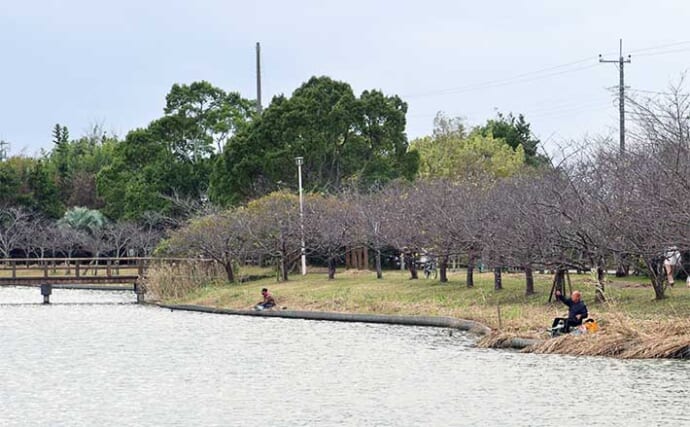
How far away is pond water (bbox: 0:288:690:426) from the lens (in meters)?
24.1

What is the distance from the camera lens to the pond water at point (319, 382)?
24062mm

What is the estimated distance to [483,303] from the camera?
44.2m

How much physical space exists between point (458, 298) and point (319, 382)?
17.6m

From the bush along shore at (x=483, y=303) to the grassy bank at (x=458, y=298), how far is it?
37 mm

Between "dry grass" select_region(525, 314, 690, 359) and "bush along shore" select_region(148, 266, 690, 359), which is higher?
"bush along shore" select_region(148, 266, 690, 359)

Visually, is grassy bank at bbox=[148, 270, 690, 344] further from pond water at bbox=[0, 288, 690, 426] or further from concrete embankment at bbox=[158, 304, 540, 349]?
pond water at bbox=[0, 288, 690, 426]

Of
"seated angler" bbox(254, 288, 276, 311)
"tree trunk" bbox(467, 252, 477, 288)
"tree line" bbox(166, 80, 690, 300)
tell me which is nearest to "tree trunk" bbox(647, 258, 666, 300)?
"tree line" bbox(166, 80, 690, 300)

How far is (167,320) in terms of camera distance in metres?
52.1

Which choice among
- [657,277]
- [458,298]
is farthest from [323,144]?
[657,277]

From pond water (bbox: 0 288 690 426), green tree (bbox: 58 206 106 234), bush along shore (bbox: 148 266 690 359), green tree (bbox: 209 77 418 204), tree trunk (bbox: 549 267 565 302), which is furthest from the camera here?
green tree (bbox: 58 206 106 234)

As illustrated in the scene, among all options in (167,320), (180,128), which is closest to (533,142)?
(180,128)

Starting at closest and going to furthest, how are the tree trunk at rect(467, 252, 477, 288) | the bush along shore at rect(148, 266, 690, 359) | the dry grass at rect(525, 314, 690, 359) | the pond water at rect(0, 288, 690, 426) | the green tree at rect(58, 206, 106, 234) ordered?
the pond water at rect(0, 288, 690, 426)
the dry grass at rect(525, 314, 690, 359)
the bush along shore at rect(148, 266, 690, 359)
the tree trunk at rect(467, 252, 477, 288)
the green tree at rect(58, 206, 106, 234)

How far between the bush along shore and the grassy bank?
0.04 m

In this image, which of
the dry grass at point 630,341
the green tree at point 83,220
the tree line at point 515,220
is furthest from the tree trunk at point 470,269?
the green tree at point 83,220
